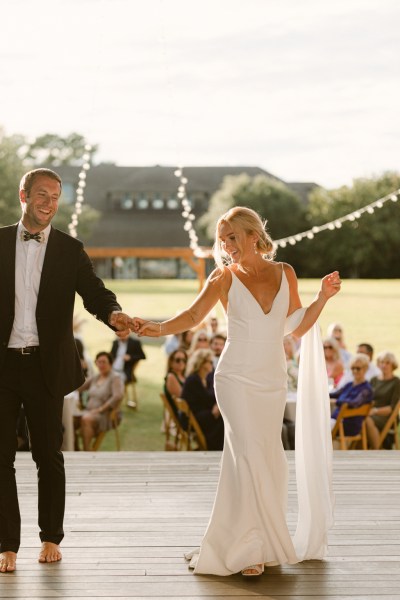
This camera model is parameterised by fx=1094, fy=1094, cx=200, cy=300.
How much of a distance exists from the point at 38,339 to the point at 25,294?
0.61 feet

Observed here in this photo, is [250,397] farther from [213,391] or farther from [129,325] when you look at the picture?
[213,391]

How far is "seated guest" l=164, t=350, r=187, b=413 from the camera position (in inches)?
347

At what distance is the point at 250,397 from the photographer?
14.4ft

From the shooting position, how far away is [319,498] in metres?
4.71

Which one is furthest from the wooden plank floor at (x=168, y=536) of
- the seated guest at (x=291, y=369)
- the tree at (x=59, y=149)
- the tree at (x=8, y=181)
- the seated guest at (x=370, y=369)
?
the tree at (x=59, y=149)

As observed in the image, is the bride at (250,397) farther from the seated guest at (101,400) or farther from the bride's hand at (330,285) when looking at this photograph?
the seated guest at (101,400)

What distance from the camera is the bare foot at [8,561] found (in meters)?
4.34

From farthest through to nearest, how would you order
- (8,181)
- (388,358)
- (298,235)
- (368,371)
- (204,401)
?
(8,181) < (298,235) < (368,371) < (388,358) < (204,401)

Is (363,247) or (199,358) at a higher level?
(363,247)

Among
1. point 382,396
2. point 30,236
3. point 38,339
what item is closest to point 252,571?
point 38,339

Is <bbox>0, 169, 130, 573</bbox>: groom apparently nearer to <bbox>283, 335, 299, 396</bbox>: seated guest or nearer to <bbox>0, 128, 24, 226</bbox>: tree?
<bbox>283, 335, 299, 396</bbox>: seated guest

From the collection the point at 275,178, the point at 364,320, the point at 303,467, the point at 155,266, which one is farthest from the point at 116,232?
the point at 303,467

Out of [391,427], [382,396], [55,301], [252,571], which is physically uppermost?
[55,301]

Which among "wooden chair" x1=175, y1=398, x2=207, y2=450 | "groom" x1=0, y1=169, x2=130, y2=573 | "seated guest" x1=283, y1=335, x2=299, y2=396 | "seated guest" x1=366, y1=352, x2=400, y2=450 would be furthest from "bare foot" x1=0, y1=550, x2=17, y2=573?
"seated guest" x1=366, y1=352, x2=400, y2=450
